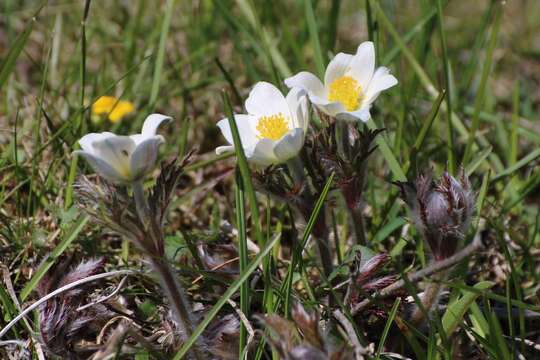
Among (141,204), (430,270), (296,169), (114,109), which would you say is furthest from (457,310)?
(114,109)

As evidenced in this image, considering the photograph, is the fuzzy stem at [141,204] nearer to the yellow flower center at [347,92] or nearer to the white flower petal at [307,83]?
the white flower petal at [307,83]

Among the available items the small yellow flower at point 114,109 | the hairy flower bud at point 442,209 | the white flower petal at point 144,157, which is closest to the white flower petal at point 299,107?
the hairy flower bud at point 442,209

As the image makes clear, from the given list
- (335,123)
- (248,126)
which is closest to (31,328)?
(248,126)

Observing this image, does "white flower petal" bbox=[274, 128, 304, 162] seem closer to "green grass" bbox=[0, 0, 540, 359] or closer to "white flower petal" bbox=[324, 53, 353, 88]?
"green grass" bbox=[0, 0, 540, 359]

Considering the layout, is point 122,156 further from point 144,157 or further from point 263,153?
point 263,153

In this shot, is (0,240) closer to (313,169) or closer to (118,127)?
(118,127)
